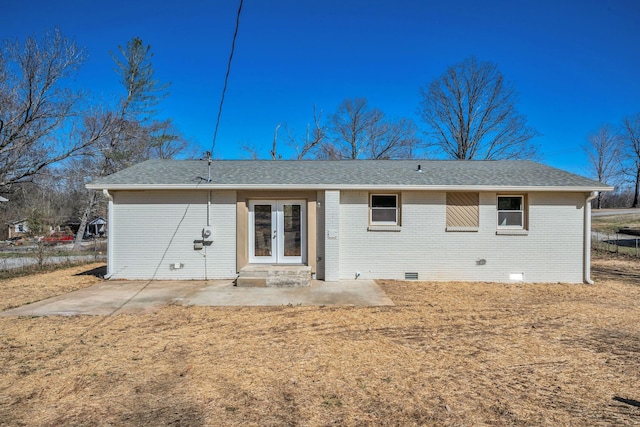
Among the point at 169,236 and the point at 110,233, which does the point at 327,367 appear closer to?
the point at 169,236

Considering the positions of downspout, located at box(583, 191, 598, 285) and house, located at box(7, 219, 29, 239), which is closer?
downspout, located at box(583, 191, 598, 285)

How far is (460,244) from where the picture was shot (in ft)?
33.2

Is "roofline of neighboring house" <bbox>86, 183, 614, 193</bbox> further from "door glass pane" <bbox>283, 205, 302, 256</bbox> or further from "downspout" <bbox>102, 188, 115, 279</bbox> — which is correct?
"door glass pane" <bbox>283, 205, 302, 256</bbox>

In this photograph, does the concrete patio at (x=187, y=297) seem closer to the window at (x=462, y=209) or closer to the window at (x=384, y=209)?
the window at (x=384, y=209)

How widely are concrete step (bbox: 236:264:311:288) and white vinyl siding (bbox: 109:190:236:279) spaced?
1.04 m

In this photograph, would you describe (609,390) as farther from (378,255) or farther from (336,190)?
(336,190)

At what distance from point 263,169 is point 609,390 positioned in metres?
9.98

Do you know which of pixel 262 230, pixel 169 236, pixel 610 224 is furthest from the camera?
pixel 610 224

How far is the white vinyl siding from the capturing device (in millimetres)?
10070

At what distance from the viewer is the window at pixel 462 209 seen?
33.4ft

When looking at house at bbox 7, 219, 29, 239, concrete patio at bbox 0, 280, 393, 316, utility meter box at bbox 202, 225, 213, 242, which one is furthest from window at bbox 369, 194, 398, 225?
house at bbox 7, 219, 29, 239

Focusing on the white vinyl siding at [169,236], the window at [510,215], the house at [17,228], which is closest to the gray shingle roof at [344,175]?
the white vinyl siding at [169,236]

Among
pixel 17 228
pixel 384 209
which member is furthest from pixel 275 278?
pixel 17 228

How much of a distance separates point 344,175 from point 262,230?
3.08 meters
